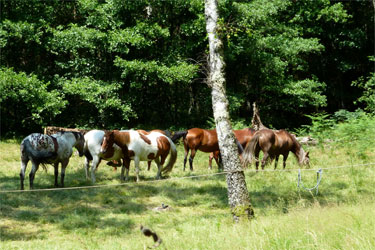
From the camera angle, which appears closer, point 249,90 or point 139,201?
point 139,201

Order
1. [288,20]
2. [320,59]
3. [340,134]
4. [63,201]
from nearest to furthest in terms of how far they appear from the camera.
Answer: [63,201]
[340,134]
[288,20]
[320,59]

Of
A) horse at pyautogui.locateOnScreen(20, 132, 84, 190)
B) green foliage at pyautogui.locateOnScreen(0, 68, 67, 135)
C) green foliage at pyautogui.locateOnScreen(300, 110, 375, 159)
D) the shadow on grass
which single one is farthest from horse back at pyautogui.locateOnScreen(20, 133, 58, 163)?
green foliage at pyautogui.locateOnScreen(300, 110, 375, 159)

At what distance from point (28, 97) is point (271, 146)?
454 inches

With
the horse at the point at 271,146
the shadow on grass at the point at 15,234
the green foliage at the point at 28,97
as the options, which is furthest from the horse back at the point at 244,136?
the green foliage at the point at 28,97

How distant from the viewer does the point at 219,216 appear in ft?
29.2

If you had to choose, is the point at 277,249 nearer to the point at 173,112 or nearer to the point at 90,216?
the point at 90,216

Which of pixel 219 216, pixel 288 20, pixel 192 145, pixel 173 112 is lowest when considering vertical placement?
pixel 219 216

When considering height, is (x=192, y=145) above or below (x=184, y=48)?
below

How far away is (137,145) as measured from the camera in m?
12.6

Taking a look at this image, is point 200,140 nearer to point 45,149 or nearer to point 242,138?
Result: point 242,138

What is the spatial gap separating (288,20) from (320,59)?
4.19 metres

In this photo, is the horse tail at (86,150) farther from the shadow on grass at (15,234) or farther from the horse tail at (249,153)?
the horse tail at (249,153)

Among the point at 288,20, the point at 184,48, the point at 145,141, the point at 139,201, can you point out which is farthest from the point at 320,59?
the point at 139,201

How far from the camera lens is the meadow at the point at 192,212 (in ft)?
16.2
